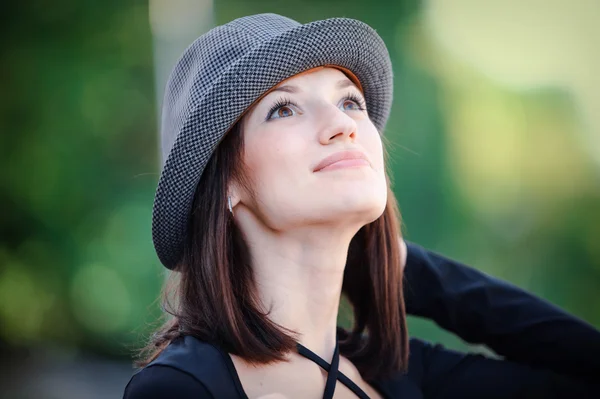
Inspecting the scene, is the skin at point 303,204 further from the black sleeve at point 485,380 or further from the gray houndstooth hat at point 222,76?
the black sleeve at point 485,380

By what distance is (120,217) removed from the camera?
193 inches

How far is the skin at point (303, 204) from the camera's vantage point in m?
1.60

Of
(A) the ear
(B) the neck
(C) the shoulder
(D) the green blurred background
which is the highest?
(A) the ear

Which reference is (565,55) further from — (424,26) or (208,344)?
(208,344)

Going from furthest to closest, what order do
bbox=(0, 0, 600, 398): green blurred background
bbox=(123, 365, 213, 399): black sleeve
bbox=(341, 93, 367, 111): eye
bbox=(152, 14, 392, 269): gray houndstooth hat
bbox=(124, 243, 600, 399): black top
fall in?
bbox=(0, 0, 600, 398): green blurred background, bbox=(124, 243, 600, 399): black top, bbox=(341, 93, 367, 111): eye, bbox=(152, 14, 392, 269): gray houndstooth hat, bbox=(123, 365, 213, 399): black sleeve

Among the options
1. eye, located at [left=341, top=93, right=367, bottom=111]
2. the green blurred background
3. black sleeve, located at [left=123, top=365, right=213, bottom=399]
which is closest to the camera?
black sleeve, located at [left=123, top=365, right=213, bottom=399]

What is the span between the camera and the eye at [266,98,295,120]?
165cm

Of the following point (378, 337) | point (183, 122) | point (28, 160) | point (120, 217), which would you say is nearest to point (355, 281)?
point (378, 337)

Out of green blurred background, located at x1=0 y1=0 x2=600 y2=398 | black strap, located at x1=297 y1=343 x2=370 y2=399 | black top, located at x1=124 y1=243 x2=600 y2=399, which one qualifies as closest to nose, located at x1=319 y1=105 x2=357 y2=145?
black strap, located at x1=297 y1=343 x2=370 y2=399

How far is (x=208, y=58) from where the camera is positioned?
1.63 metres

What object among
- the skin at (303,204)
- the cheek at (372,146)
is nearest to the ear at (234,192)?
the skin at (303,204)

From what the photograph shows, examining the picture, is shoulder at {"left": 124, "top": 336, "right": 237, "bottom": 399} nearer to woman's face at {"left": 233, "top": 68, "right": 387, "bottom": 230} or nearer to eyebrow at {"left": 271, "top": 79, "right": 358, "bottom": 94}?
woman's face at {"left": 233, "top": 68, "right": 387, "bottom": 230}

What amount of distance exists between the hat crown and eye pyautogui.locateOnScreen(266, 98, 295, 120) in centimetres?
16

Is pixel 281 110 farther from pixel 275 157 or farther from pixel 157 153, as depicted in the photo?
pixel 157 153
